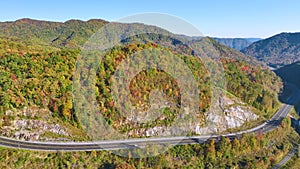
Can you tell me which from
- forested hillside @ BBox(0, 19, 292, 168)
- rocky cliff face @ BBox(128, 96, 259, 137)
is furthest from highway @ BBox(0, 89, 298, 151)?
rocky cliff face @ BBox(128, 96, 259, 137)

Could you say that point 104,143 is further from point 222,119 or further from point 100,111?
point 222,119

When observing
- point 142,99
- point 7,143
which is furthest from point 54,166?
point 142,99

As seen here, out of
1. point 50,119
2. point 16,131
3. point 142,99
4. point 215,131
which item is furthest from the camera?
point 215,131

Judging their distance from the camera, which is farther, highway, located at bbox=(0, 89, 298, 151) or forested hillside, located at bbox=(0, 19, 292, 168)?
forested hillside, located at bbox=(0, 19, 292, 168)

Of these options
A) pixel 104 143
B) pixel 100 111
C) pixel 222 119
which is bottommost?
pixel 104 143

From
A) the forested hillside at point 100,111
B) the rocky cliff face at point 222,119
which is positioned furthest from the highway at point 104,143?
the rocky cliff face at point 222,119

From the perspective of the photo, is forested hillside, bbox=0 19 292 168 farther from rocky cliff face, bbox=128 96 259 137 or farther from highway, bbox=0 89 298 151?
highway, bbox=0 89 298 151

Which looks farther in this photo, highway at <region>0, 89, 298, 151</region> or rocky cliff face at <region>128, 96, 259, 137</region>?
rocky cliff face at <region>128, 96, 259, 137</region>

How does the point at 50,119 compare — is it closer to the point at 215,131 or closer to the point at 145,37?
the point at 215,131

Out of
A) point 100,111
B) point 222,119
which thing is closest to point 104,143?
point 100,111

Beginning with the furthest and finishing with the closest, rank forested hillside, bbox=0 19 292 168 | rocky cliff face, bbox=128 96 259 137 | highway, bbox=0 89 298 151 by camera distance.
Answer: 1. rocky cliff face, bbox=128 96 259 137
2. forested hillside, bbox=0 19 292 168
3. highway, bbox=0 89 298 151

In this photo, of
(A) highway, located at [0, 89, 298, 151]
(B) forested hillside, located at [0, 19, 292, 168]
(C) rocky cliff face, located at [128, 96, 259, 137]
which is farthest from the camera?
(C) rocky cliff face, located at [128, 96, 259, 137]
